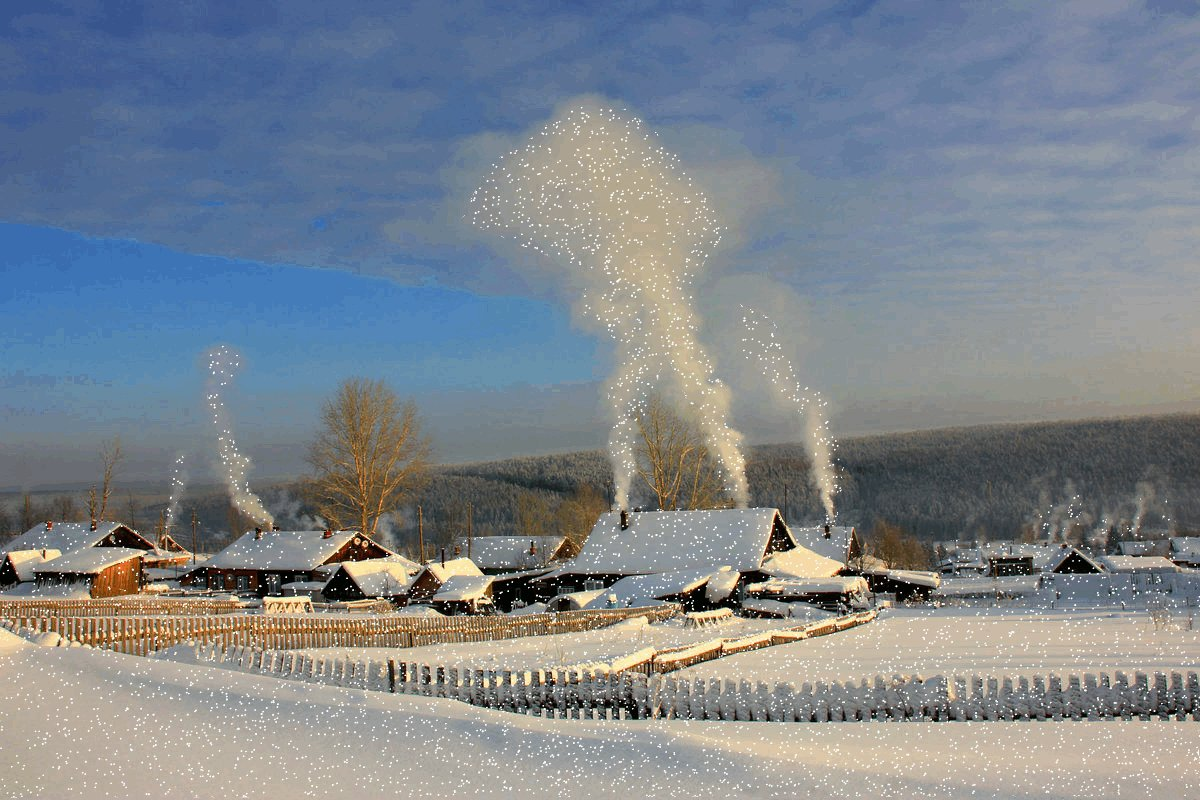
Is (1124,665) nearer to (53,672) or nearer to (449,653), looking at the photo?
(449,653)

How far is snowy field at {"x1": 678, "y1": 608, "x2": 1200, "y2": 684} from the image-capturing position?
2166cm

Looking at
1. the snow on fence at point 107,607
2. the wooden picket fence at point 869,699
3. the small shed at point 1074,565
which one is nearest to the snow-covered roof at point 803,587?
the snow on fence at point 107,607

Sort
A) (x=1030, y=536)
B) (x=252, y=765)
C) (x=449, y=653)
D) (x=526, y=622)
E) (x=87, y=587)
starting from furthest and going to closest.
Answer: (x=1030, y=536)
(x=87, y=587)
(x=526, y=622)
(x=449, y=653)
(x=252, y=765)

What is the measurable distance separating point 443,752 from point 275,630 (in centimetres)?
2058

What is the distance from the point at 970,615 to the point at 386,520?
11432cm

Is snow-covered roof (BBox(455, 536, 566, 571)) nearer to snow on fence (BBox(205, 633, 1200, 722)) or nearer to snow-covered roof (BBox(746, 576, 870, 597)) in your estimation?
snow-covered roof (BBox(746, 576, 870, 597))

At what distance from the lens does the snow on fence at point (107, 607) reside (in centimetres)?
3253

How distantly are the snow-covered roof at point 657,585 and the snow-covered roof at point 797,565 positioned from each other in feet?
15.7

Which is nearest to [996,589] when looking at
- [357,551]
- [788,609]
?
[788,609]

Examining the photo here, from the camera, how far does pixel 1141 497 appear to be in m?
187

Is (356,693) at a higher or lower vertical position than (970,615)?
A: higher

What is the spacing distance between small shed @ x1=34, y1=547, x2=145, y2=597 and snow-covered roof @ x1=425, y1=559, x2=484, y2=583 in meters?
19.0

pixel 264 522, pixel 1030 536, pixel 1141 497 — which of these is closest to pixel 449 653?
pixel 264 522

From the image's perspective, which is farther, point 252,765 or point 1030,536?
point 1030,536
